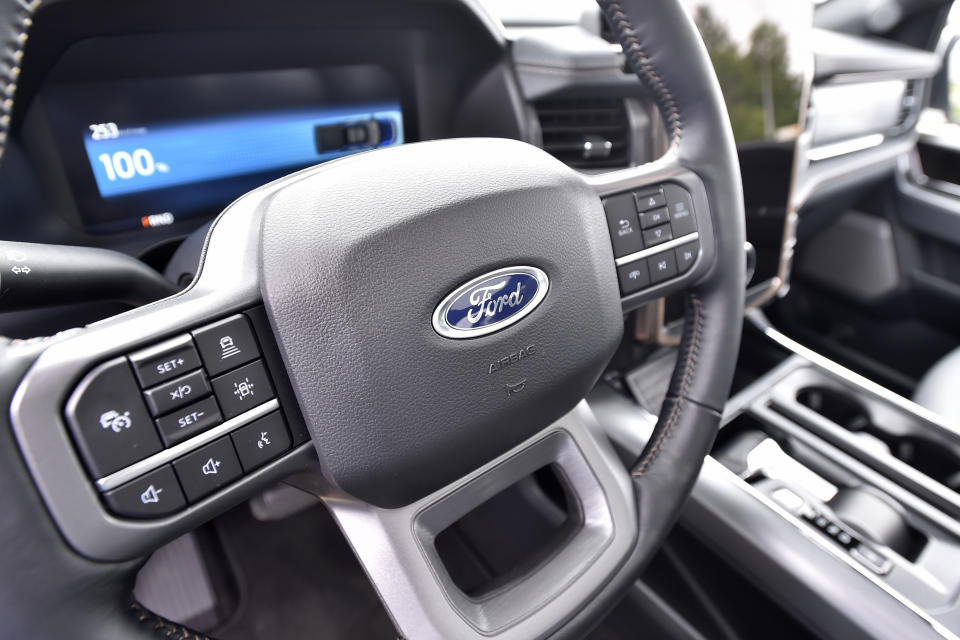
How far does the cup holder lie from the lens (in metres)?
1.15

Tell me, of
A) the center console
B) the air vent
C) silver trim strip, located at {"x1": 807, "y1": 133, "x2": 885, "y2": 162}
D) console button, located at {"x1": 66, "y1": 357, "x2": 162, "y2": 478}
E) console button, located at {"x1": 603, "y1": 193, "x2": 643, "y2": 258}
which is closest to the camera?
console button, located at {"x1": 66, "y1": 357, "x2": 162, "y2": 478}

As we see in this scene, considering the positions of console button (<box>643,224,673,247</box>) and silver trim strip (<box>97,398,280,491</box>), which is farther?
console button (<box>643,224,673,247</box>)

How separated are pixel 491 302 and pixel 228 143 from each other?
566mm

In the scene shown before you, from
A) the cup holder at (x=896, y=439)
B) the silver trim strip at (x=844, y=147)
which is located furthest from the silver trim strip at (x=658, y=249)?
the silver trim strip at (x=844, y=147)

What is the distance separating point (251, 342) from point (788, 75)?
1171 mm

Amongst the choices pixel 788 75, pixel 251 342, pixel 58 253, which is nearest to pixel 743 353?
pixel 788 75

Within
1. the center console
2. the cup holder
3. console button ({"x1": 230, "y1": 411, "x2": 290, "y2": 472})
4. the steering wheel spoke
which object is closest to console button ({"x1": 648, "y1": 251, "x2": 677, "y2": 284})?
the steering wheel spoke

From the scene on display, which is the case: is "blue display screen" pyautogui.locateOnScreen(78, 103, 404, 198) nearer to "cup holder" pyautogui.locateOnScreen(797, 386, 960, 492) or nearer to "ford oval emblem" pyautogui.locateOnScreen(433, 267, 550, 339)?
"ford oval emblem" pyautogui.locateOnScreen(433, 267, 550, 339)

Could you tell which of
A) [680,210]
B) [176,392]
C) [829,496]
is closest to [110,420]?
[176,392]

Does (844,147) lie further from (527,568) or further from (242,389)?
(242,389)

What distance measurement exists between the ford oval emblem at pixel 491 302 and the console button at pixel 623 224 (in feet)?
0.44

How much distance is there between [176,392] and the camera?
18.7 inches

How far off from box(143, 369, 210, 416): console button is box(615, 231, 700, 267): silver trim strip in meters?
0.45

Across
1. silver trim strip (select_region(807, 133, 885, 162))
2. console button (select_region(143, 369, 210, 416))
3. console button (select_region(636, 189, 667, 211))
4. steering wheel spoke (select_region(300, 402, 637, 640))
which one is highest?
console button (select_region(143, 369, 210, 416))
